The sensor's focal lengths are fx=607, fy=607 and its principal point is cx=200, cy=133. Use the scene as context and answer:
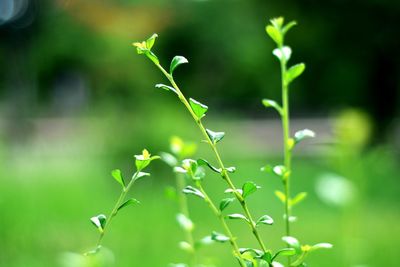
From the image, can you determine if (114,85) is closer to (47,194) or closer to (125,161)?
(125,161)

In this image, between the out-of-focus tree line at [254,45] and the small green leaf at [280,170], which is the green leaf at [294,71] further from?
the out-of-focus tree line at [254,45]

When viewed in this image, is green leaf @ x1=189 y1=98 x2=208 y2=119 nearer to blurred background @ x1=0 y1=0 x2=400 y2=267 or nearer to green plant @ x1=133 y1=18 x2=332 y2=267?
green plant @ x1=133 y1=18 x2=332 y2=267

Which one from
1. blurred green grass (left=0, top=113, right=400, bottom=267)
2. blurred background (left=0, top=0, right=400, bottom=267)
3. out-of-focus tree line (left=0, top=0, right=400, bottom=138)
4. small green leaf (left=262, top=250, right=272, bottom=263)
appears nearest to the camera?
small green leaf (left=262, top=250, right=272, bottom=263)

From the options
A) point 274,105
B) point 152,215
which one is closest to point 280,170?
point 274,105

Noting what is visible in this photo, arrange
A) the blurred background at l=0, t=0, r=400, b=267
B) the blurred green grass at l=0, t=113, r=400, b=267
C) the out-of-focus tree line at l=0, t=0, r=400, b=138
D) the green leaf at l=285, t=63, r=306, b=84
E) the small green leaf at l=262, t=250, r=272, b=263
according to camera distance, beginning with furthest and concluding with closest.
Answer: the out-of-focus tree line at l=0, t=0, r=400, b=138 → the blurred background at l=0, t=0, r=400, b=267 → the blurred green grass at l=0, t=113, r=400, b=267 → the green leaf at l=285, t=63, r=306, b=84 → the small green leaf at l=262, t=250, r=272, b=263

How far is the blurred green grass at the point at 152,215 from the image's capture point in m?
2.35

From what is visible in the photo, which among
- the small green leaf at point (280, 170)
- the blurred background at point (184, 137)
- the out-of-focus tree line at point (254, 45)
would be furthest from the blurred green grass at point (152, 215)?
the out-of-focus tree line at point (254, 45)

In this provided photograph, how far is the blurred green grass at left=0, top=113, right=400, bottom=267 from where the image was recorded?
235 cm

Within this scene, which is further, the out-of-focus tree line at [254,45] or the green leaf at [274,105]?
the out-of-focus tree line at [254,45]

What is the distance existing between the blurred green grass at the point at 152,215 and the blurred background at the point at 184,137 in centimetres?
1

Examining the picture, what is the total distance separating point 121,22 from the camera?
293 inches

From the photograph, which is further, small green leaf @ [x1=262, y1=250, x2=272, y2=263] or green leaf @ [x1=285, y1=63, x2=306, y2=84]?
green leaf @ [x1=285, y1=63, x2=306, y2=84]

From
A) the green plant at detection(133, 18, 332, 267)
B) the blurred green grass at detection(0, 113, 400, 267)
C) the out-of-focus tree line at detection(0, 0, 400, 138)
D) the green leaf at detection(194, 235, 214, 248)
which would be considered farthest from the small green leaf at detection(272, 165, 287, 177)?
the out-of-focus tree line at detection(0, 0, 400, 138)

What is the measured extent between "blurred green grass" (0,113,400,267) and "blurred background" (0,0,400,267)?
0.01 metres
